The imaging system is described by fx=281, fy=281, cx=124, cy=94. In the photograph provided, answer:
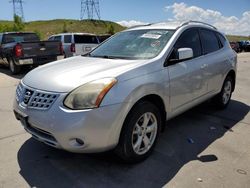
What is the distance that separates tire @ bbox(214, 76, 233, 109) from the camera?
18.2 feet

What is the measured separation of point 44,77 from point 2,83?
6.31 m

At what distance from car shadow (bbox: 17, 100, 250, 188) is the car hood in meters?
0.97

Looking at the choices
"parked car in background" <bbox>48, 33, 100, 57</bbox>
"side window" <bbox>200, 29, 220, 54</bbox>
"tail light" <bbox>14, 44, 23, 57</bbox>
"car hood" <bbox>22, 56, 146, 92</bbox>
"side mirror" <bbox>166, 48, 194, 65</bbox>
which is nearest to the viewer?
"car hood" <bbox>22, 56, 146, 92</bbox>

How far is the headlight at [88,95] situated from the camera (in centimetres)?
288

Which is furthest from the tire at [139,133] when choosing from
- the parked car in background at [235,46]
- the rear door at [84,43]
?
the parked car in background at [235,46]

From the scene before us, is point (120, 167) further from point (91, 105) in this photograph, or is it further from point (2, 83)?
point (2, 83)

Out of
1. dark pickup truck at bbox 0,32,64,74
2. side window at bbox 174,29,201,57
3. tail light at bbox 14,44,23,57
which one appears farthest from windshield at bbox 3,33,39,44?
side window at bbox 174,29,201,57

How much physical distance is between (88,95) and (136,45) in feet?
5.05

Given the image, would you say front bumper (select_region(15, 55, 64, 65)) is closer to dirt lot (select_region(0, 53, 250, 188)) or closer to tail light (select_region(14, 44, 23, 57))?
tail light (select_region(14, 44, 23, 57))

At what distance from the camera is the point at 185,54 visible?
12.6 ft

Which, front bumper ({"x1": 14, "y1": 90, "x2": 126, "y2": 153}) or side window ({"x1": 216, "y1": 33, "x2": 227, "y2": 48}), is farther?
side window ({"x1": 216, "y1": 33, "x2": 227, "y2": 48})

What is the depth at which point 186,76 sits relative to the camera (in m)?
4.05

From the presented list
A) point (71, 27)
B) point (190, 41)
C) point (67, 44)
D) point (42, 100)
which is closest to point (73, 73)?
point (42, 100)

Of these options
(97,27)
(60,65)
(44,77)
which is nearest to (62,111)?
(44,77)
